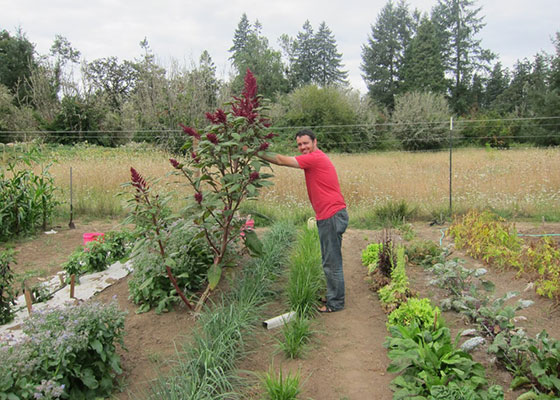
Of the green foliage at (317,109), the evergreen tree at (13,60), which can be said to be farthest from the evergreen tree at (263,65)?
the evergreen tree at (13,60)

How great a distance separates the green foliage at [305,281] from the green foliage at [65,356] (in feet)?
4.72

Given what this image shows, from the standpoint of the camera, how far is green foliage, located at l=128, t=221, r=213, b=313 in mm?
3350

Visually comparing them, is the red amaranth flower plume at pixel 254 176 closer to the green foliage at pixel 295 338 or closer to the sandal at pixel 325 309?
the green foliage at pixel 295 338

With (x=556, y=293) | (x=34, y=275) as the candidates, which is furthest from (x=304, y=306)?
(x=34, y=275)

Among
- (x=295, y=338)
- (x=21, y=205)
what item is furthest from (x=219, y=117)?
(x=21, y=205)

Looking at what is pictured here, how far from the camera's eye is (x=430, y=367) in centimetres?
231

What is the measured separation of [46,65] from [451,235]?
2278 cm

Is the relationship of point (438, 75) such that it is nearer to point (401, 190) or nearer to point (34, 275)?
point (401, 190)

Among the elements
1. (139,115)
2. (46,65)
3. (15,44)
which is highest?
(15,44)

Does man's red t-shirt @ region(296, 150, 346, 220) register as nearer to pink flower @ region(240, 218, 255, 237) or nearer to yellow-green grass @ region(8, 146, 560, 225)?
pink flower @ region(240, 218, 255, 237)

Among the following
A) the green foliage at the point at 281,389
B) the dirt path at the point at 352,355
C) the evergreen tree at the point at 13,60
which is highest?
the evergreen tree at the point at 13,60

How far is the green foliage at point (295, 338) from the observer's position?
2717 millimetres

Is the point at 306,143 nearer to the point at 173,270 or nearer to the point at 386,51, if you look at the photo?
the point at 173,270

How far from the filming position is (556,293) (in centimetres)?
322
